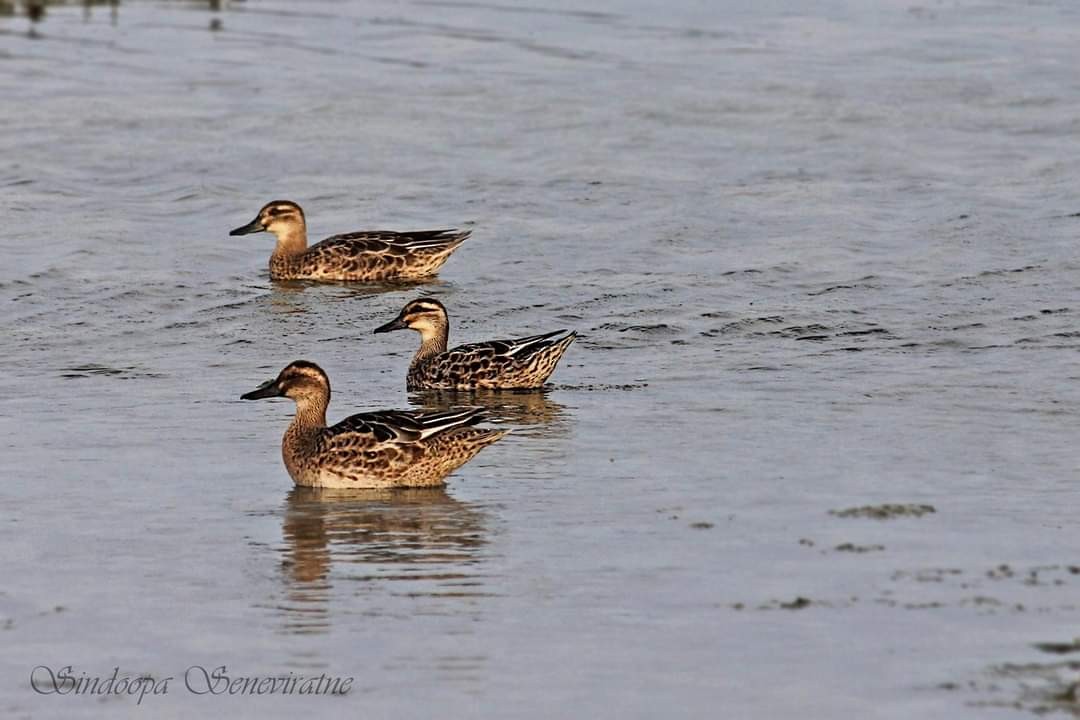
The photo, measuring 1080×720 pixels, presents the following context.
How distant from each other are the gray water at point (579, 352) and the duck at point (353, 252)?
357mm

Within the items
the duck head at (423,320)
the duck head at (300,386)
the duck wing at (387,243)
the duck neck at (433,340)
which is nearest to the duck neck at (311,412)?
the duck head at (300,386)

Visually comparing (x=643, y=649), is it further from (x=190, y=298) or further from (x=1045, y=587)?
(x=190, y=298)

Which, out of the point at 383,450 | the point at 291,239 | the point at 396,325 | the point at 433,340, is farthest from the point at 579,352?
the point at 291,239

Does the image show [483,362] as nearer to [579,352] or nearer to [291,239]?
[579,352]

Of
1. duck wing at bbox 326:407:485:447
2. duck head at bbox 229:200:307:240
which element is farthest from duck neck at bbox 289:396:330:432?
duck head at bbox 229:200:307:240

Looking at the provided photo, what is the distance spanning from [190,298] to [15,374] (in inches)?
129

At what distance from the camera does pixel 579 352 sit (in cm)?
1722

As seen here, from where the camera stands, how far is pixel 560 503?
11.9 m

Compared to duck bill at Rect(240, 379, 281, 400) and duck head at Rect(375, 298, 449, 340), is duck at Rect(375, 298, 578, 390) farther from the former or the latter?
duck bill at Rect(240, 379, 281, 400)

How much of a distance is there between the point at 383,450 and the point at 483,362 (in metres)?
3.53

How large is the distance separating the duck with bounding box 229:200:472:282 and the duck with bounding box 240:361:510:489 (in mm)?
7773

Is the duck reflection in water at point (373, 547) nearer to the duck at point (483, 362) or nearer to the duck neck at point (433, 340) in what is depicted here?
the duck at point (483, 362)

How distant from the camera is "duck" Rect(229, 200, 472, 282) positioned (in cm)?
2078

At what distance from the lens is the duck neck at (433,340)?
1670cm
